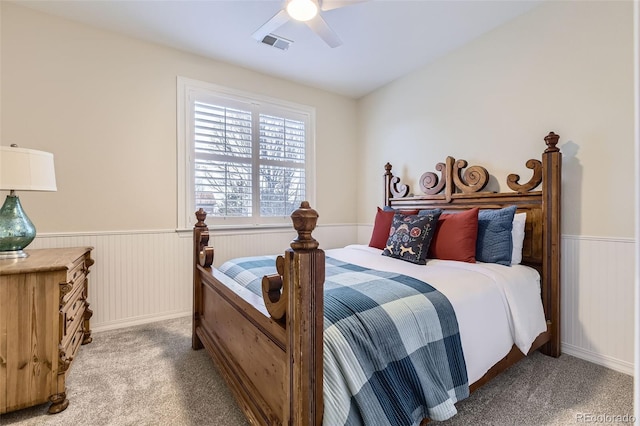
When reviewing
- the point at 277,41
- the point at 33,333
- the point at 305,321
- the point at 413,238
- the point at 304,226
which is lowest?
the point at 33,333

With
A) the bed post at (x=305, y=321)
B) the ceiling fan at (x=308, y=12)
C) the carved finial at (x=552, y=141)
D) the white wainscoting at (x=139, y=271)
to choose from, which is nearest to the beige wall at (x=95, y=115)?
the white wainscoting at (x=139, y=271)

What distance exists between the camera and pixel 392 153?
373cm

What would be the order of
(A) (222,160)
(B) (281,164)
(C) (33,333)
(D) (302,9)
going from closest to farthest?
(C) (33,333) < (D) (302,9) < (A) (222,160) < (B) (281,164)

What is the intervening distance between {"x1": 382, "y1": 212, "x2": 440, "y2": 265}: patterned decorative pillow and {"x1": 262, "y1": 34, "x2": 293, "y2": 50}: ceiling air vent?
1953mm

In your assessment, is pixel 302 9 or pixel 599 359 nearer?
pixel 302 9

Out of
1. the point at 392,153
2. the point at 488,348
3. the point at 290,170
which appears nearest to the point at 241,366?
the point at 488,348

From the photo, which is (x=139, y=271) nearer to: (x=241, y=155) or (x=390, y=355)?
(x=241, y=155)

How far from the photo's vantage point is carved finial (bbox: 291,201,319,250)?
991 mm

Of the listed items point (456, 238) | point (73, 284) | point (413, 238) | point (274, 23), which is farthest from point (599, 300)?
point (73, 284)

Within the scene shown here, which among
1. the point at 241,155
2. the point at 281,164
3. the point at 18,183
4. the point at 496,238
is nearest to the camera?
the point at 18,183

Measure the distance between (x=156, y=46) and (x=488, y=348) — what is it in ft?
12.0

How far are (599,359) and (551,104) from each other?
189 centimetres

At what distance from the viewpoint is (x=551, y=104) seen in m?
2.31

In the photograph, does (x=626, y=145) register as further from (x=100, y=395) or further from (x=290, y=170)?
(x=100, y=395)
